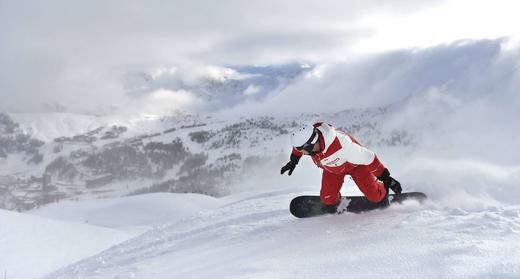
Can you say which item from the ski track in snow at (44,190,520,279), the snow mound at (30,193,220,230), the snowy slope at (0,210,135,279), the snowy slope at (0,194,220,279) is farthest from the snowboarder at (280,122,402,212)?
the snow mound at (30,193,220,230)

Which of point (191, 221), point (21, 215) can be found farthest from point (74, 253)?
point (191, 221)

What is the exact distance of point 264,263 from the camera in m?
5.75

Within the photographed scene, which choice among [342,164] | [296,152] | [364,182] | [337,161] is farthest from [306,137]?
[364,182]

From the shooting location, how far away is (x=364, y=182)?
26.3 feet

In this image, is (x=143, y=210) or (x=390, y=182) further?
(x=143, y=210)

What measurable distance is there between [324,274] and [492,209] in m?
3.24

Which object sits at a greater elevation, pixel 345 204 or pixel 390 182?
pixel 390 182

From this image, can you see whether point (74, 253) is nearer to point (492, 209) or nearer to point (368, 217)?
point (368, 217)

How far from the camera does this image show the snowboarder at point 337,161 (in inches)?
295

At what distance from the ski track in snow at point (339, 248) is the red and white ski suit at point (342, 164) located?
392 mm

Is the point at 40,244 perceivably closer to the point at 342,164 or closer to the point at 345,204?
the point at 345,204

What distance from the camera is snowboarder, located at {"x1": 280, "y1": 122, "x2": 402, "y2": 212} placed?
24.6 ft

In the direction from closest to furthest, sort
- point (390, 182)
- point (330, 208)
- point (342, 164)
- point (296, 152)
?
point (342, 164) → point (296, 152) → point (390, 182) → point (330, 208)

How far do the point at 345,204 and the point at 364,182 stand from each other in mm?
610
